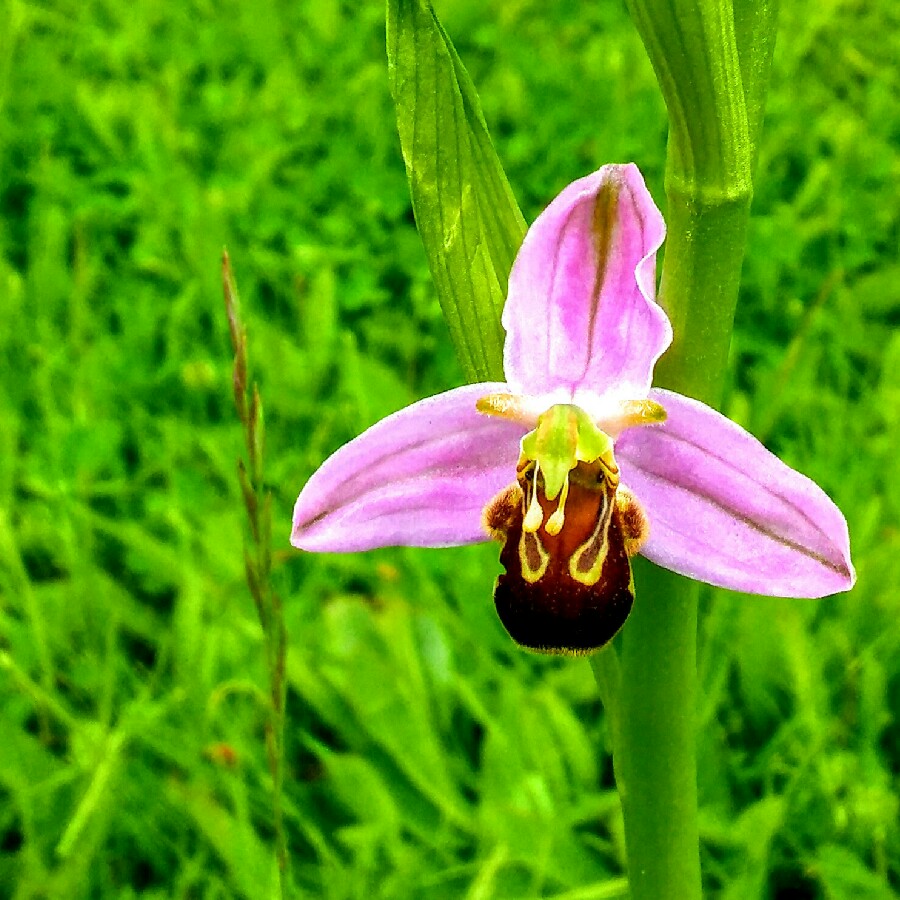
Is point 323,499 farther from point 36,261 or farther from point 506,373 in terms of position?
point 36,261

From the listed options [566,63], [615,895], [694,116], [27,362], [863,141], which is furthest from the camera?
[566,63]

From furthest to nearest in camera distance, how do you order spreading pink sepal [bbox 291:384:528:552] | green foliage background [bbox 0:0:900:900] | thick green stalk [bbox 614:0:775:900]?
green foliage background [bbox 0:0:900:900] → spreading pink sepal [bbox 291:384:528:552] → thick green stalk [bbox 614:0:775:900]

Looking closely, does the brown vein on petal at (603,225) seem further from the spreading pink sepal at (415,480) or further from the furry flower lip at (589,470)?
the spreading pink sepal at (415,480)

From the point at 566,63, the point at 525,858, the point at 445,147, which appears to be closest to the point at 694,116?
the point at 445,147

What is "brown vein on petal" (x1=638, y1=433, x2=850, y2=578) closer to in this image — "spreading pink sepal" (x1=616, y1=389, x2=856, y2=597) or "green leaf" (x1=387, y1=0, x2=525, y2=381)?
"spreading pink sepal" (x1=616, y1=389, x2=856, y2=597)

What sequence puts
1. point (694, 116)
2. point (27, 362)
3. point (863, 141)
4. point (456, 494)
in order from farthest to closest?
point (863, 141) → point (27, 362) → point (456, 494) → point (694, 116)

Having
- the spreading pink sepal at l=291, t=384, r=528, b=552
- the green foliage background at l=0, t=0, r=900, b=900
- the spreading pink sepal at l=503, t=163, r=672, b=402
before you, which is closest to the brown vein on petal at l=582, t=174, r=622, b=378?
the spreading pink sepal at l=503, t=163, r=672, b=402

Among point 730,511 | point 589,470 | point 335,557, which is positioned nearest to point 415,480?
point 589,470
